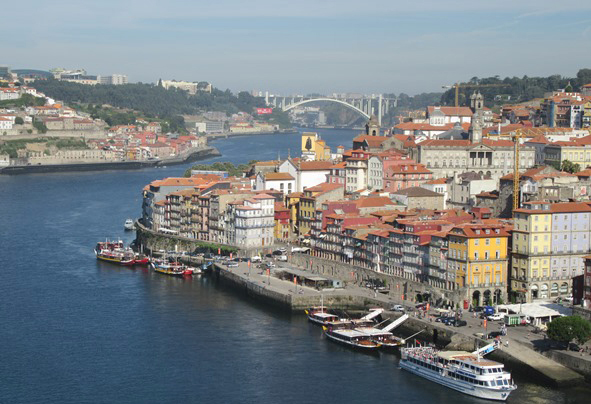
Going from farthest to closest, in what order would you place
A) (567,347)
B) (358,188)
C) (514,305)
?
1. (358,188)
2. (514,305)
3. (567,347)

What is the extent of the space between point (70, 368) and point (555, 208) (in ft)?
44.7

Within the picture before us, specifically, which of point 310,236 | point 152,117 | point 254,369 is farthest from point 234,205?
point 152,117

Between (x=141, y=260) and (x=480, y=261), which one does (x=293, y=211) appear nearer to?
(x=141, y=260)

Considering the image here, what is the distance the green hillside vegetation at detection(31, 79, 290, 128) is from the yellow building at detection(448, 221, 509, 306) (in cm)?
8531

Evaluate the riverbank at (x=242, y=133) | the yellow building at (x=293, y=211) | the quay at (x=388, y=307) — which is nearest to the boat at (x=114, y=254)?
the quay at (x=388, y=307)

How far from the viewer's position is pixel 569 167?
1583 inches

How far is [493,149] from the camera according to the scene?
43.1 metres

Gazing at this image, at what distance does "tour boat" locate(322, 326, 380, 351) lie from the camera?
2639cm

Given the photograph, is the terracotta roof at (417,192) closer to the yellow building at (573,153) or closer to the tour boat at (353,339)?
the yellow building at (573,153)

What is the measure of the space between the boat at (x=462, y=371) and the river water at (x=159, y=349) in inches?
10.2

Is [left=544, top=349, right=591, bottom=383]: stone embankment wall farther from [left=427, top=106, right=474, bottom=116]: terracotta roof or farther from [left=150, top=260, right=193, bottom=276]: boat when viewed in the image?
[left=427, top=106, right=474, bottom=116]: terracotta roof

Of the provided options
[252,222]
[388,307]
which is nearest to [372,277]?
[388,307]

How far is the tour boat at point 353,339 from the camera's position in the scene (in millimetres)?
26391

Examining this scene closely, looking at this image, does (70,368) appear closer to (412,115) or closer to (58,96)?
(412,115)
